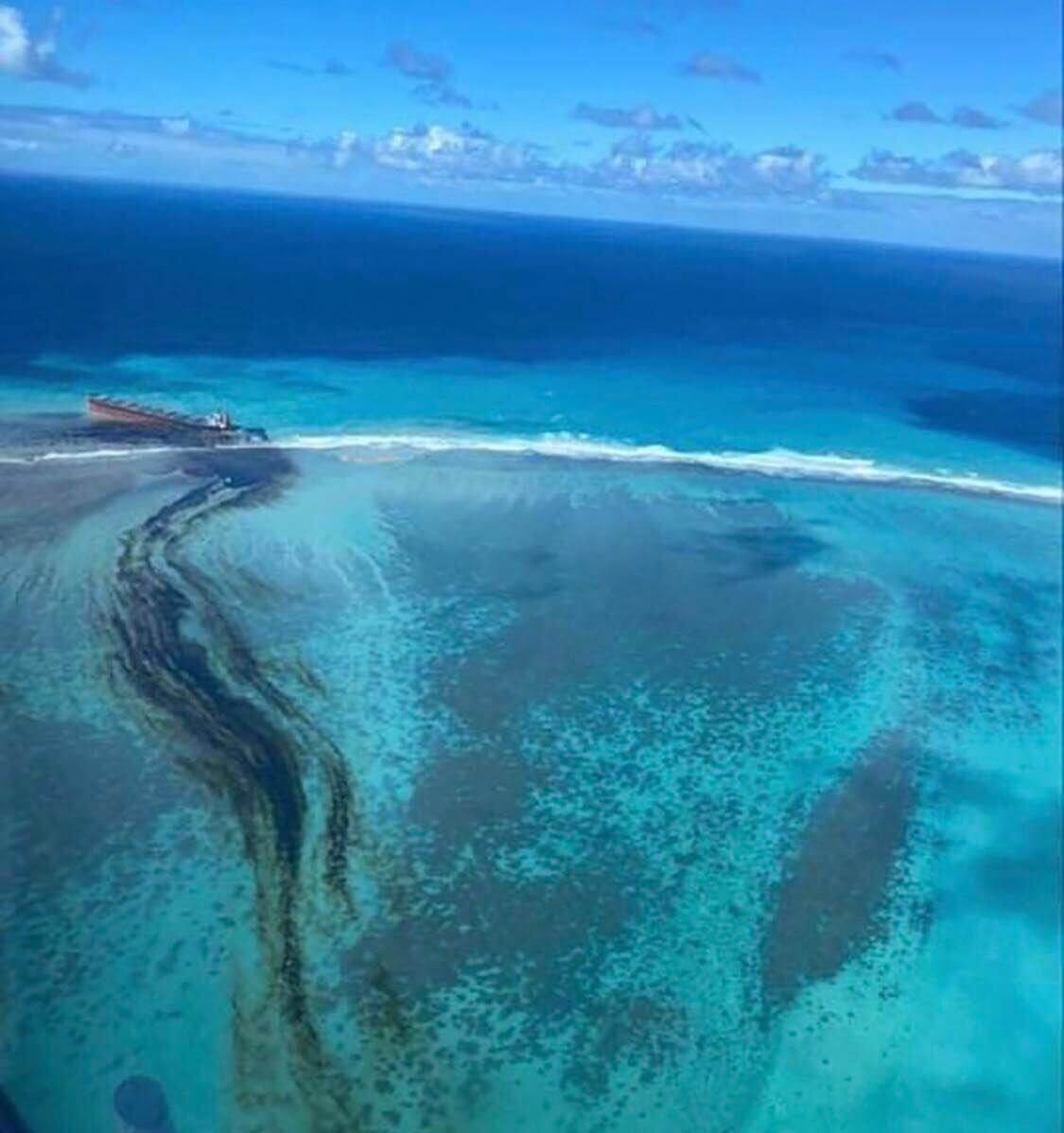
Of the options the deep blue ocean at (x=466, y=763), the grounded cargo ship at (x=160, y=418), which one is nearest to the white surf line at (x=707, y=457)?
the deep blue ocean at (x=466, y=763)

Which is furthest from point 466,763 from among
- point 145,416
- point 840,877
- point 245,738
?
point 145,416

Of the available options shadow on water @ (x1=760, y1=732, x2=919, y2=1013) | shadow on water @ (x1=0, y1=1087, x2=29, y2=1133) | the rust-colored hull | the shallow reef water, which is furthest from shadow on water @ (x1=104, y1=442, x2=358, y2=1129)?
shadow on water @ (x1=760, y1=732, x2=919, y2=1013)

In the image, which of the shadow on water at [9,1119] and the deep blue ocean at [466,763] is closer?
the shadow on water at [9,1119]

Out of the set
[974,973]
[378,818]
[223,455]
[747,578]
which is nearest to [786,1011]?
[974,973]

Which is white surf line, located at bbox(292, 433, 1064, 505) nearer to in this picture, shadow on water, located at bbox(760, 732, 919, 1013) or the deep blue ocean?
the deep blue ocean

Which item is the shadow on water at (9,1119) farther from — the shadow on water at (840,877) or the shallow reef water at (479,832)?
the shadow on water at (840,877)

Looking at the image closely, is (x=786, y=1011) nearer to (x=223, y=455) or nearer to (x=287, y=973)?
(x=287, y=973)

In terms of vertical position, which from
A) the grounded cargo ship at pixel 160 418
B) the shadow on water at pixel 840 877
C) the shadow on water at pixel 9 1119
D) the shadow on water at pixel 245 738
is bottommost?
the shadow on water at pixel 840 877
